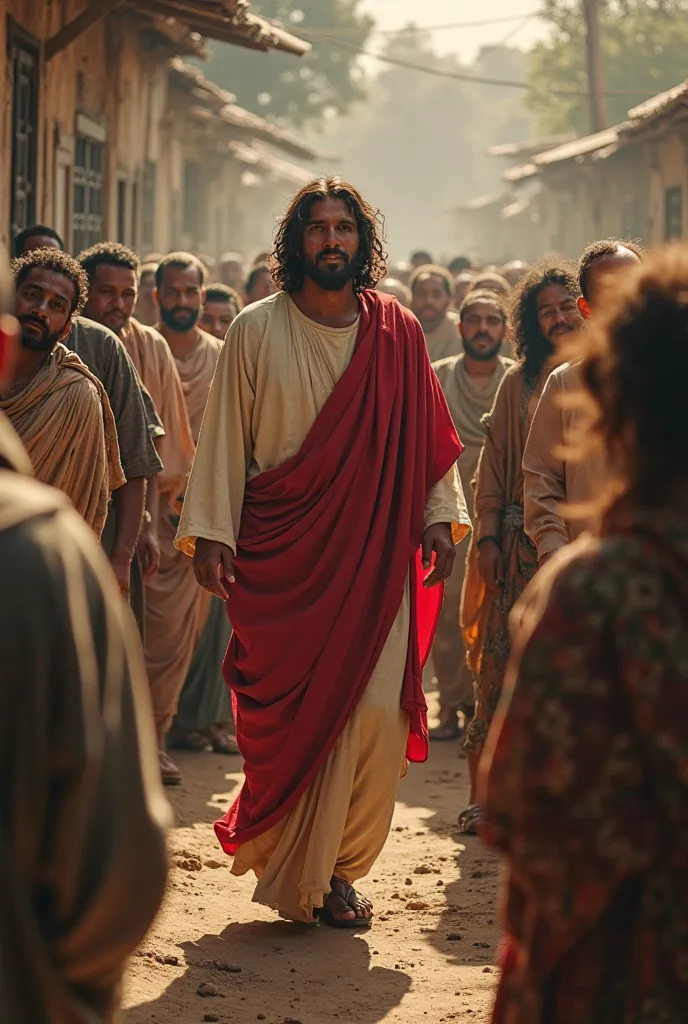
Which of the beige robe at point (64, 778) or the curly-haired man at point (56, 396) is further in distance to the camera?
the curly-haired man at point (56, 396)

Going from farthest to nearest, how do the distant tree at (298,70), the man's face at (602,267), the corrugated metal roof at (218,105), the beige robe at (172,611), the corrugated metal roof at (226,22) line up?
the distant tree at (298,70)
the corrugated metal roof at (218,105)
the corrugated metal roof at (226,22)
the beige robe at (172,611)
the man's face at (602,267)

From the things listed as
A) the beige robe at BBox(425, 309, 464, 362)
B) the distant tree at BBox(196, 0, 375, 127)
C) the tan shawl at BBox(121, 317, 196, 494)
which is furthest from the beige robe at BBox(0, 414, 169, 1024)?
the distant tree at BBox(196, 0, 375, 127)

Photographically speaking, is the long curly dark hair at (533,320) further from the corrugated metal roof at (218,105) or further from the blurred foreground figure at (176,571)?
the corrugated metal roof at (218,105)

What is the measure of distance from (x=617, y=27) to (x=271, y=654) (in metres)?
34.4

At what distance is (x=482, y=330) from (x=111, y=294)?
249 cm

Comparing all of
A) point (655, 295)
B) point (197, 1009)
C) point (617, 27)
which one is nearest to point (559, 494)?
point (197, 1009)

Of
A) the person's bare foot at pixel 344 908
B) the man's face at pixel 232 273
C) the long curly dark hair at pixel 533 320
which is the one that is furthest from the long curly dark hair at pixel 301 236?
the man's face at pixel 232 273

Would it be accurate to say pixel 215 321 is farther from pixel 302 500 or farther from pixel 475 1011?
pixel 475 1011

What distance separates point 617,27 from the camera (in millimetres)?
37875

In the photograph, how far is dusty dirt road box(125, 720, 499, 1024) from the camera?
4977 mm

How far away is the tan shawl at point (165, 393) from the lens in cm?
770

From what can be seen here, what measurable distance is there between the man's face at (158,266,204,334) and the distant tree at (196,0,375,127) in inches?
1436

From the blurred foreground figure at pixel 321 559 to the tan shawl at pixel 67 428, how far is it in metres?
0.32

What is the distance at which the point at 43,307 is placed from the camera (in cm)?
565
